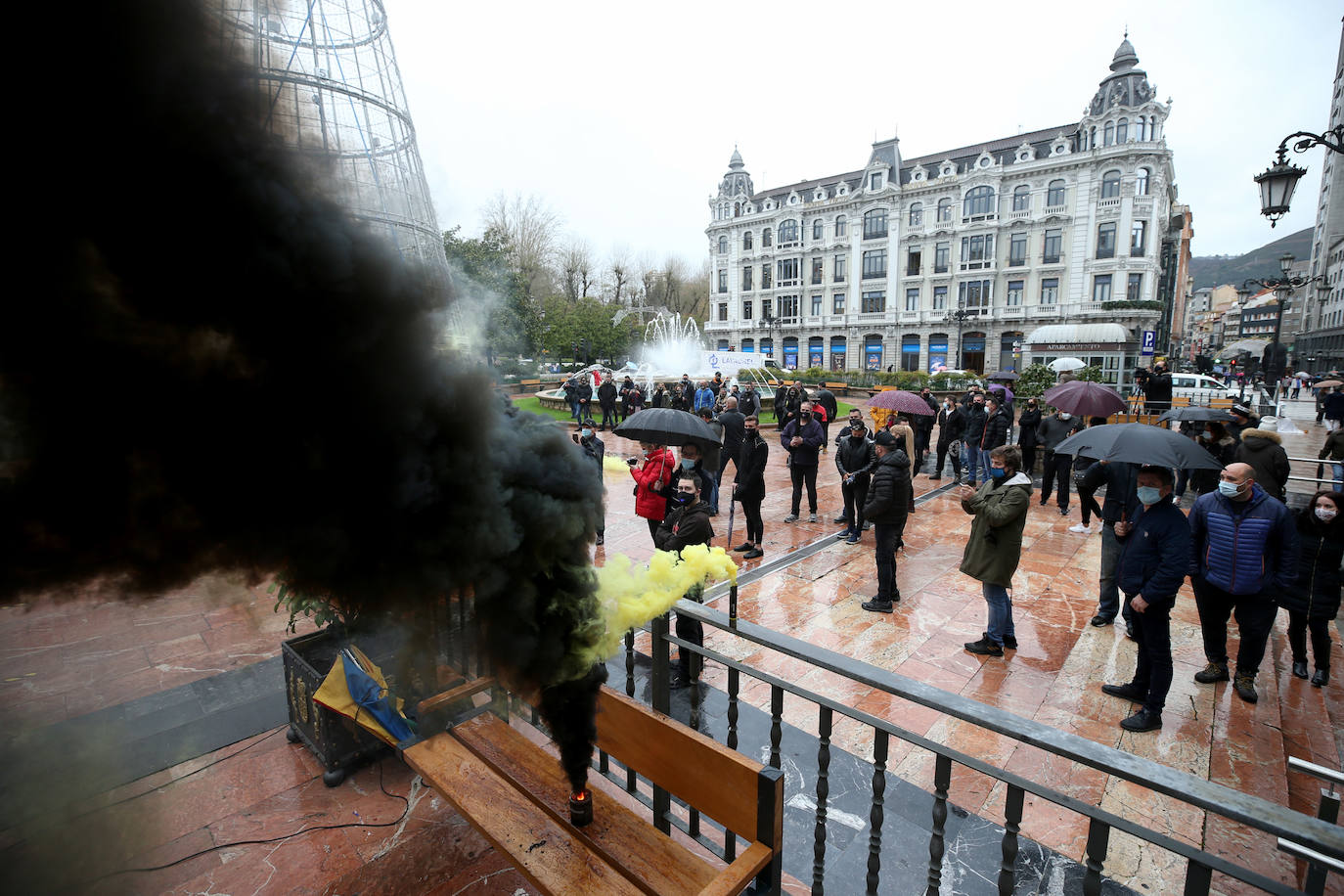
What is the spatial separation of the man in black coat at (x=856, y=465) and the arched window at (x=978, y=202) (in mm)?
43183

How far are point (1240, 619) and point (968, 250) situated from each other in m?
46.0

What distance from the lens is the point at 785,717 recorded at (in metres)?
4.34

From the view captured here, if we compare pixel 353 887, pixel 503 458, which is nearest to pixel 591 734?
pixel 503 458

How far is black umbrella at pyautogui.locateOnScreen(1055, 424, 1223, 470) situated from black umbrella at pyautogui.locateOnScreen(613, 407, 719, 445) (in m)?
3.17

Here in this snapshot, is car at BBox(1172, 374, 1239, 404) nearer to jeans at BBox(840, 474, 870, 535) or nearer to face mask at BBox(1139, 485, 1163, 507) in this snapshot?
jeans at BBox(840, 474, 870, 535)

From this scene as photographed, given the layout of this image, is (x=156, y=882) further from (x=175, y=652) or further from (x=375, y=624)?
(x=175, y=652)

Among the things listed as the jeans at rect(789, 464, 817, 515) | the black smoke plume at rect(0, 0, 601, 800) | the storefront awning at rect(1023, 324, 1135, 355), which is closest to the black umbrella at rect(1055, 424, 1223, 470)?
the jeans at rect(789, 464, 817, 515)

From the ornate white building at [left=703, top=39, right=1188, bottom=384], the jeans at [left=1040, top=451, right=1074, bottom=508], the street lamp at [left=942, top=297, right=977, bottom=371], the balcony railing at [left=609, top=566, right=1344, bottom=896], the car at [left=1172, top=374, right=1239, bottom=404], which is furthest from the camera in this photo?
the street lamp at [left=942, top=297, right=977, bottom=371]

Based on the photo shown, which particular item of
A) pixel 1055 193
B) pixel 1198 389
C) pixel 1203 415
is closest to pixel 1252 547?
pixel 1203 415

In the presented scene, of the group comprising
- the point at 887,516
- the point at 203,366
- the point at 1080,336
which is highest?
the point at 1080,336

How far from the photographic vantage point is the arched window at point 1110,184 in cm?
3812

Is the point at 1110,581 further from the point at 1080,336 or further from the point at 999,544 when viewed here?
the point at 1080,336

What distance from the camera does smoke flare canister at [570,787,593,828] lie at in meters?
2.42

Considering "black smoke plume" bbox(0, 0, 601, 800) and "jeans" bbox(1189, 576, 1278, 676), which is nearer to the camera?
"black smoke plume" bbox(0, 0, 601, 800)
